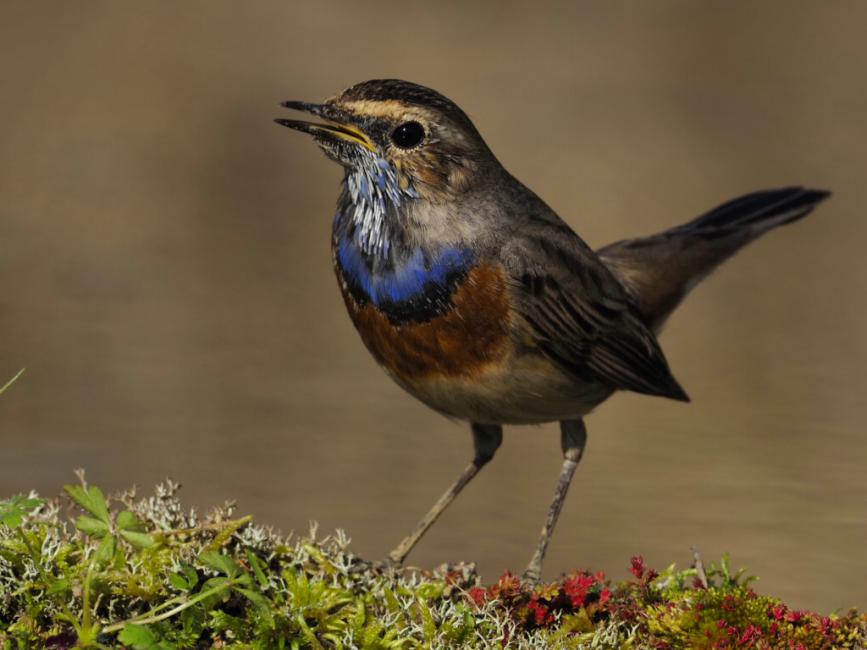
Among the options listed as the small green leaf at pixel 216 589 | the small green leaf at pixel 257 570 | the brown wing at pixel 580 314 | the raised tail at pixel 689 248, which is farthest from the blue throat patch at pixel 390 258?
the raised tail at pixel 689 248

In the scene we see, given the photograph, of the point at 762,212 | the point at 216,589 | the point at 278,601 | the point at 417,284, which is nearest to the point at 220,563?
the point at 216,589

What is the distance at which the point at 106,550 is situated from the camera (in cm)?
315

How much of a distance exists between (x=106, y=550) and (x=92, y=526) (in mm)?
A: 62

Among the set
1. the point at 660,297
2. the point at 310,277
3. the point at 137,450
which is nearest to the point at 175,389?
the point at 137,450

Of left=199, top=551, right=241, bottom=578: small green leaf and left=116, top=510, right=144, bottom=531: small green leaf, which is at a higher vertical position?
left=199, top=551, right=241, bottom=578: small green leaf

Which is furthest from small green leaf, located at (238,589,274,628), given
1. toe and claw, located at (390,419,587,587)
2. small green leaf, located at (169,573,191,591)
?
toe and claw, located at (390,419,587,587)

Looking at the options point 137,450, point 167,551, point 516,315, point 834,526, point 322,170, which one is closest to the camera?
point 167,551

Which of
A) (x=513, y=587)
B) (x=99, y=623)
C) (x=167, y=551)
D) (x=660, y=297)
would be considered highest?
(x=660, y=297)

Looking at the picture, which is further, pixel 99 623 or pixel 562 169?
pixel 562 169

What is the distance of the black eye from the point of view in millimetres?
4297

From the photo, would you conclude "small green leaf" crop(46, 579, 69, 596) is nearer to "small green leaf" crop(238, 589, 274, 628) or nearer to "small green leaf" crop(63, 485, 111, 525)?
"small green leaf" crop(63, 485, 111, 525)

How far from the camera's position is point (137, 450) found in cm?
700

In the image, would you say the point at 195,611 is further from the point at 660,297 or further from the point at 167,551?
the point at 660,297

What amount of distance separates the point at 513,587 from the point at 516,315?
106cm
